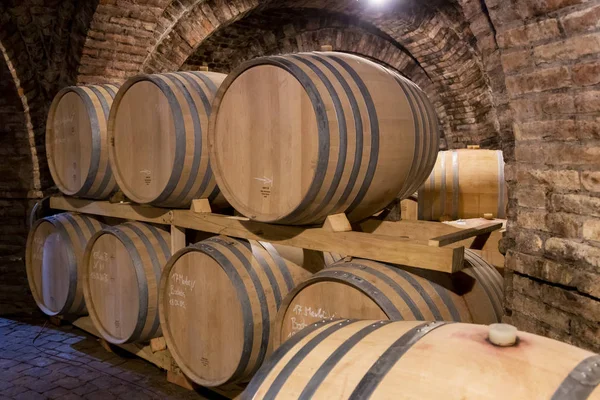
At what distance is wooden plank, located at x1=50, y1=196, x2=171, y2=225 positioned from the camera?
403 centimetres

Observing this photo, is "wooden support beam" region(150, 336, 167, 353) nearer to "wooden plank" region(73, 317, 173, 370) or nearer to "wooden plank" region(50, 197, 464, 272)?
"wooden plank" region(73, 317, 173, 370)

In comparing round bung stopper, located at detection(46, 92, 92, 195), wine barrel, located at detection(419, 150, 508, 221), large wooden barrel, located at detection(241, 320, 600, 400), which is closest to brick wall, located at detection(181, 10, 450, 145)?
wine barrel, located at detection(419, 150, 508, 221)

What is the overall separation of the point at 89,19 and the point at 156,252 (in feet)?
10.1

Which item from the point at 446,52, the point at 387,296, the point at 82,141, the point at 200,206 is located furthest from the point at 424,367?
the point at 446,52

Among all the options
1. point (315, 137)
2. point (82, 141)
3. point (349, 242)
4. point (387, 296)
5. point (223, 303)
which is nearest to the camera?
point (387, 296)

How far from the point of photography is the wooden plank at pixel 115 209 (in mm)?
4031

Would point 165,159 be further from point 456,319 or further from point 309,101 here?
point 456,319

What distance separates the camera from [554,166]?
2.51 m

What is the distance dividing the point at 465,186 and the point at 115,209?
348 centimetres

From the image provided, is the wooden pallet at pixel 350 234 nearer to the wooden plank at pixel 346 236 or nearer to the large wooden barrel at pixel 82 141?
the wooden plank at pixel 346 236

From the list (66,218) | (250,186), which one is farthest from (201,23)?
(250,186)

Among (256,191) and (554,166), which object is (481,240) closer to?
(554,166)

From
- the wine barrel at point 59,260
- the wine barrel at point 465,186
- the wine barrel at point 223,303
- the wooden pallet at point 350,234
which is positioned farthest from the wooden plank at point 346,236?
the wine barrel at point 465,186

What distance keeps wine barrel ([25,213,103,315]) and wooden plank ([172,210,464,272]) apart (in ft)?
5.69
